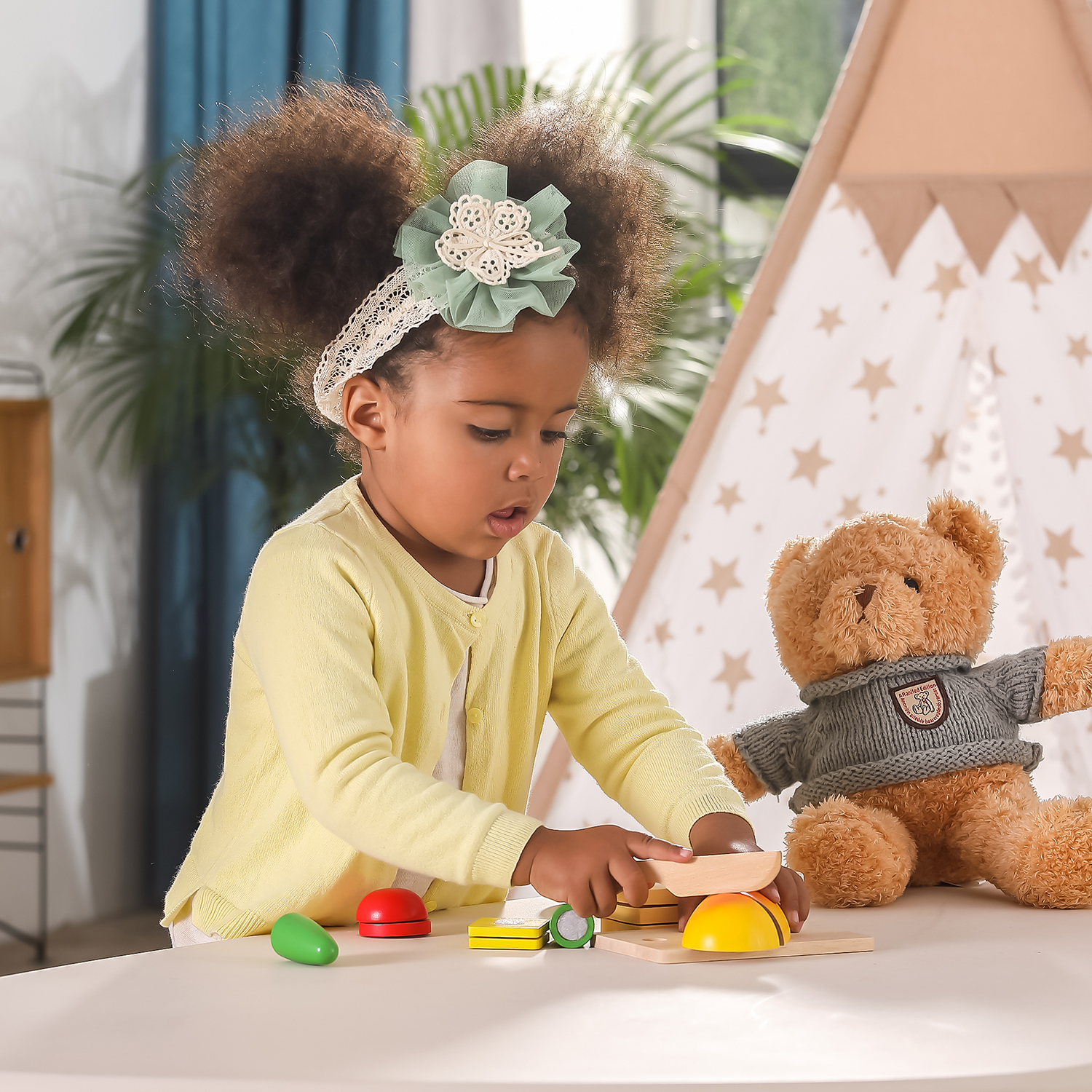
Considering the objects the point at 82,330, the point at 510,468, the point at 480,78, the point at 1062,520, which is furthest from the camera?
the point at 480,78

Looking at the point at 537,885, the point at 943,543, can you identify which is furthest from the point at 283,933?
the point at 943,543

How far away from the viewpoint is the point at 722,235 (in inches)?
89.9

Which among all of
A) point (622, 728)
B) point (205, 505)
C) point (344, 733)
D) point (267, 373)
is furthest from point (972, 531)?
point (205, 505)

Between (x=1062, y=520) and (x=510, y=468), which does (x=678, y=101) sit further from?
(x=510, y=468)

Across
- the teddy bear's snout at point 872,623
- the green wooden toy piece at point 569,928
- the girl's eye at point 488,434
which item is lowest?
the green wooden toy piece at point 569,928

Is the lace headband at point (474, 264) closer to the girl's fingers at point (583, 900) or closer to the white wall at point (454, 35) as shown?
the girl's fingers at point (583, 900)

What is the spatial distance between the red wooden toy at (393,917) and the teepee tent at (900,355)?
24.2 inches

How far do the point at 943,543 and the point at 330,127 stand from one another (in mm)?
555

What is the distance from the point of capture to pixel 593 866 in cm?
67

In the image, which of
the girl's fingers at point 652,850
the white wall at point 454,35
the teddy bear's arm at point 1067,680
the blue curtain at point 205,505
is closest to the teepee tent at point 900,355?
the teddy bear's arm at point 1067,680

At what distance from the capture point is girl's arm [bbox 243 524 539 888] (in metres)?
0.70

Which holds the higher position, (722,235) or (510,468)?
(722,235)

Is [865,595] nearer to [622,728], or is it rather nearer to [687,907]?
[622,728]

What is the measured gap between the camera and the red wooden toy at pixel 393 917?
0.71 m
